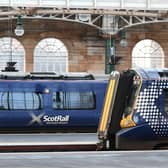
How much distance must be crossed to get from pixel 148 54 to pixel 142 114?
91.1ft

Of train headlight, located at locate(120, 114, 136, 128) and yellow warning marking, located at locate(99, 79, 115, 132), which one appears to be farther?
yellow warning marking, located at locate(99, 79, 115, 132)

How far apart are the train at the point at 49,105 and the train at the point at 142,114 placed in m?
7.20

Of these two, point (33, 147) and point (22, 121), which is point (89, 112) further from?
point (33, 147)

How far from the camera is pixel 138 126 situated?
13.1 m

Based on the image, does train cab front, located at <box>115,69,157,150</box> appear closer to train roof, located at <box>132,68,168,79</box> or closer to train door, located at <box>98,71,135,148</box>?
train roof, located at <box>132,68,168,79</box>

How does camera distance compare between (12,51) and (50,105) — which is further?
(12,51)

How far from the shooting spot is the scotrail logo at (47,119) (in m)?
20.7

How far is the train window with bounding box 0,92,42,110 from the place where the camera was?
824 inches

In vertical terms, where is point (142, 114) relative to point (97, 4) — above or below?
below

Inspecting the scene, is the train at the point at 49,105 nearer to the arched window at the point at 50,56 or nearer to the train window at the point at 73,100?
the train window at the point at 73,100

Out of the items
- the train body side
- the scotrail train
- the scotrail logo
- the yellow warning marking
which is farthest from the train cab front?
the scotrail logo

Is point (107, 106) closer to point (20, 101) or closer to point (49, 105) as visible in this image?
point (49, 105)

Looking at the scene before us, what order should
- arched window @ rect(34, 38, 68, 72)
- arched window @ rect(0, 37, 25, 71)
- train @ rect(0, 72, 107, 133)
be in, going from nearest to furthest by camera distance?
train @ rect(0, 72, 107, 133), arched window @ rect(0, 37, 25, 71), arched window @ rect(34, 38, 68, 72)

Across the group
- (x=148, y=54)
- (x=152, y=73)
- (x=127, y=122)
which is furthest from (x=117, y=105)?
(x=148, y=54)
